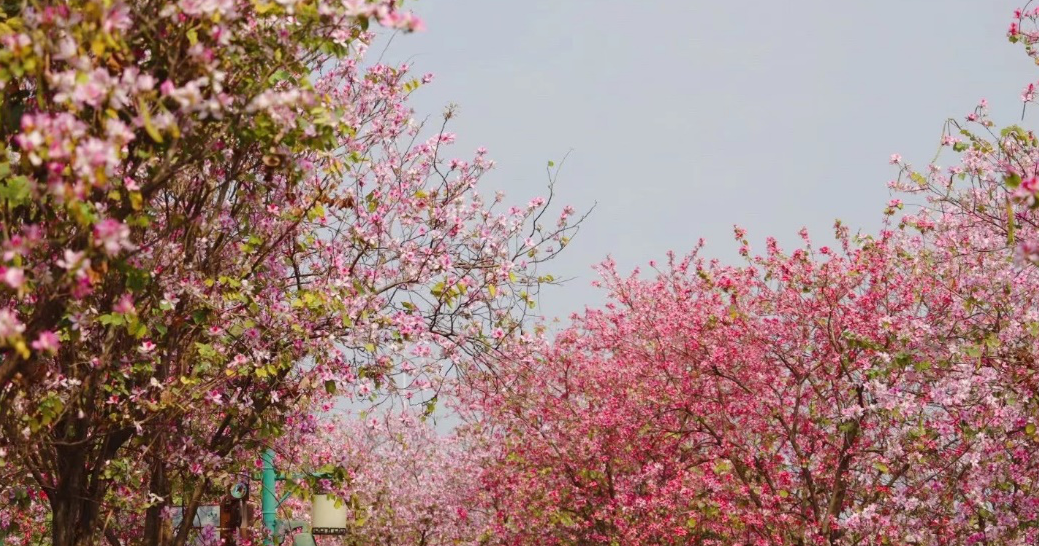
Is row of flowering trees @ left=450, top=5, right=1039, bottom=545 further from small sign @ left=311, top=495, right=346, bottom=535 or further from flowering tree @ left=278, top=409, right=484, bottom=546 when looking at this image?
flowering tree @ left=278, top=409, right=484, bottom=546

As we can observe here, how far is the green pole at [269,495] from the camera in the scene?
1287cm

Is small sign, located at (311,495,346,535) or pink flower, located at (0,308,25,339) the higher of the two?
small sign, located at (311,495,346,535)

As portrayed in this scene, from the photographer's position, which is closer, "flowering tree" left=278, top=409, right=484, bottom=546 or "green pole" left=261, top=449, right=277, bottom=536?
"green pole" left=261, top=449, right=277, bottom=536

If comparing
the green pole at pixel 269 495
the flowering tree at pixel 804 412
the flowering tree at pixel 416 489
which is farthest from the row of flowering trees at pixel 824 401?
the flowering tree at pixel 416 489

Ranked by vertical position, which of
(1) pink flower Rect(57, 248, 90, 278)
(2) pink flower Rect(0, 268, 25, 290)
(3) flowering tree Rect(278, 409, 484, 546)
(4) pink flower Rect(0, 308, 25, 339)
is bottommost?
(4) pink flower Rect(0, 308, 25, 339)

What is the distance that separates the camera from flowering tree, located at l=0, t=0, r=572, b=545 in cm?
577

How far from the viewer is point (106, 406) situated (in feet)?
33.1

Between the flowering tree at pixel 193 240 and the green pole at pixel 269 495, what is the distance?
25 centimetres

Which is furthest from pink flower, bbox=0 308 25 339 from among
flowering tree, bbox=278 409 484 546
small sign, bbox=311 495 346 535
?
flowering tree, bbox=278 409 484 546

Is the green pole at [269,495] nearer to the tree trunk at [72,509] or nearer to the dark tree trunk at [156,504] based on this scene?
the dark tree trunk at [156,504]

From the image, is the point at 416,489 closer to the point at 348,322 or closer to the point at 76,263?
the point at 348,322

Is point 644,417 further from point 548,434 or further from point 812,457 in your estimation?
point 812,457

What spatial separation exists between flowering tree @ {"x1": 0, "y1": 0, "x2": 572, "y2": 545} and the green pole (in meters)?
0.25

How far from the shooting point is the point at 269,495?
44.2 ft
